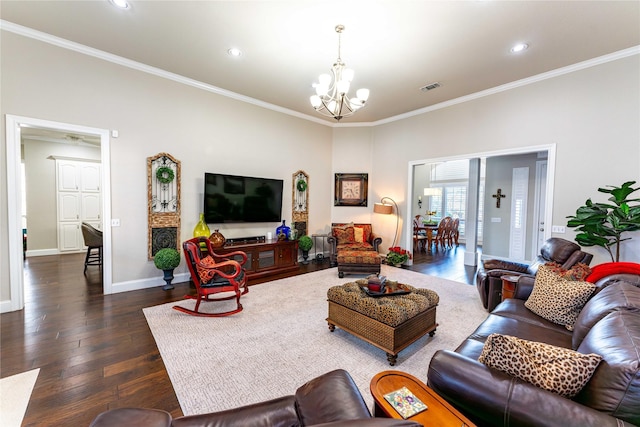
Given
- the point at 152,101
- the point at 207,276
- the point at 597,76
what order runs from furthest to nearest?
the point at 152,101
the point at 597,76
the point at 207,276

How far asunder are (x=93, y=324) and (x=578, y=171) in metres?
6.78

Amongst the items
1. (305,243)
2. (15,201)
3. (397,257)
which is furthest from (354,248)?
(15,201)

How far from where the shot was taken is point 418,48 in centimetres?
346

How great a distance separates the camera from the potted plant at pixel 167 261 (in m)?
4.08

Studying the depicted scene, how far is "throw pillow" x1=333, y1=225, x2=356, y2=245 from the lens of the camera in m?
5.96

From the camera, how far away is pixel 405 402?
1117 mm

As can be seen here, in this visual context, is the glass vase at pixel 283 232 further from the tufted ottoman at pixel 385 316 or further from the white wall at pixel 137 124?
the tufted ottoman at pixel 385 316

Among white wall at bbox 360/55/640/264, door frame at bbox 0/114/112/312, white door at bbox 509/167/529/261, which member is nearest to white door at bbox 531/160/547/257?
white door at bbox 509/167/529/261

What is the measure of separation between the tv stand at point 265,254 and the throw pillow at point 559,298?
3995 mm

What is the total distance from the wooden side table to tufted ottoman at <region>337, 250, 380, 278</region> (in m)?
2.17

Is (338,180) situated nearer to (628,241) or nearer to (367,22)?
(367,22)

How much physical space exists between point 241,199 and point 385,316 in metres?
3.68

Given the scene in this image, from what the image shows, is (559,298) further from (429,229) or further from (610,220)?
(429,229)

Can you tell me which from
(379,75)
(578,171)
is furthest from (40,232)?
(578,171)
